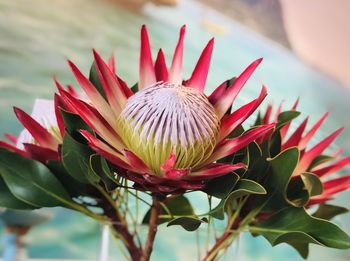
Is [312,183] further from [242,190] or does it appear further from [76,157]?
[76,157]

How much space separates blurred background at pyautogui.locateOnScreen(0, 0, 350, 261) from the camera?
3.32ft

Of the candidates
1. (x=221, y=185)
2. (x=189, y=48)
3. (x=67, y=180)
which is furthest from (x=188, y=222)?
(x=189, y=48)

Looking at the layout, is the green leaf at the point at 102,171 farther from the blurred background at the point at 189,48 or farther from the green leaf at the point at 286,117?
the blurred background at the point at 189,48

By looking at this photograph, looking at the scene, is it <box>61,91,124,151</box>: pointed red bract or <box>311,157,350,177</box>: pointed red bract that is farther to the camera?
<box>311,157,350,177</box>: pointed red bract

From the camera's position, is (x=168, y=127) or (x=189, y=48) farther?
(x=189, y=48)

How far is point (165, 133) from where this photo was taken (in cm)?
57

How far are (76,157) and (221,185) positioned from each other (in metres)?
0.16

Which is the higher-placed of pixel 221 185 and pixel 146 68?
pixel 146 68

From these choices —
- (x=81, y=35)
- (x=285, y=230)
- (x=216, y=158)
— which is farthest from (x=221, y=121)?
(x=81, y=35)

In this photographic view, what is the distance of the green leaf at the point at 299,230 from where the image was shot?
59cm

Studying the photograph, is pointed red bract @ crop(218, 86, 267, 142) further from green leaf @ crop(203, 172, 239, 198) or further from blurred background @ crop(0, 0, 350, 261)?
blurred background @ crop(0, 0, 350, 261)

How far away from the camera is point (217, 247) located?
0.71 m

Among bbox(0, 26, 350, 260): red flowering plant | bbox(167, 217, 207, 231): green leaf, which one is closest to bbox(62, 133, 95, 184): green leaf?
bbox(0, 26, 350, 260): red flowering plant

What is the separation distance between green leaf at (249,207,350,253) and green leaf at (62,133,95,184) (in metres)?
0.22
